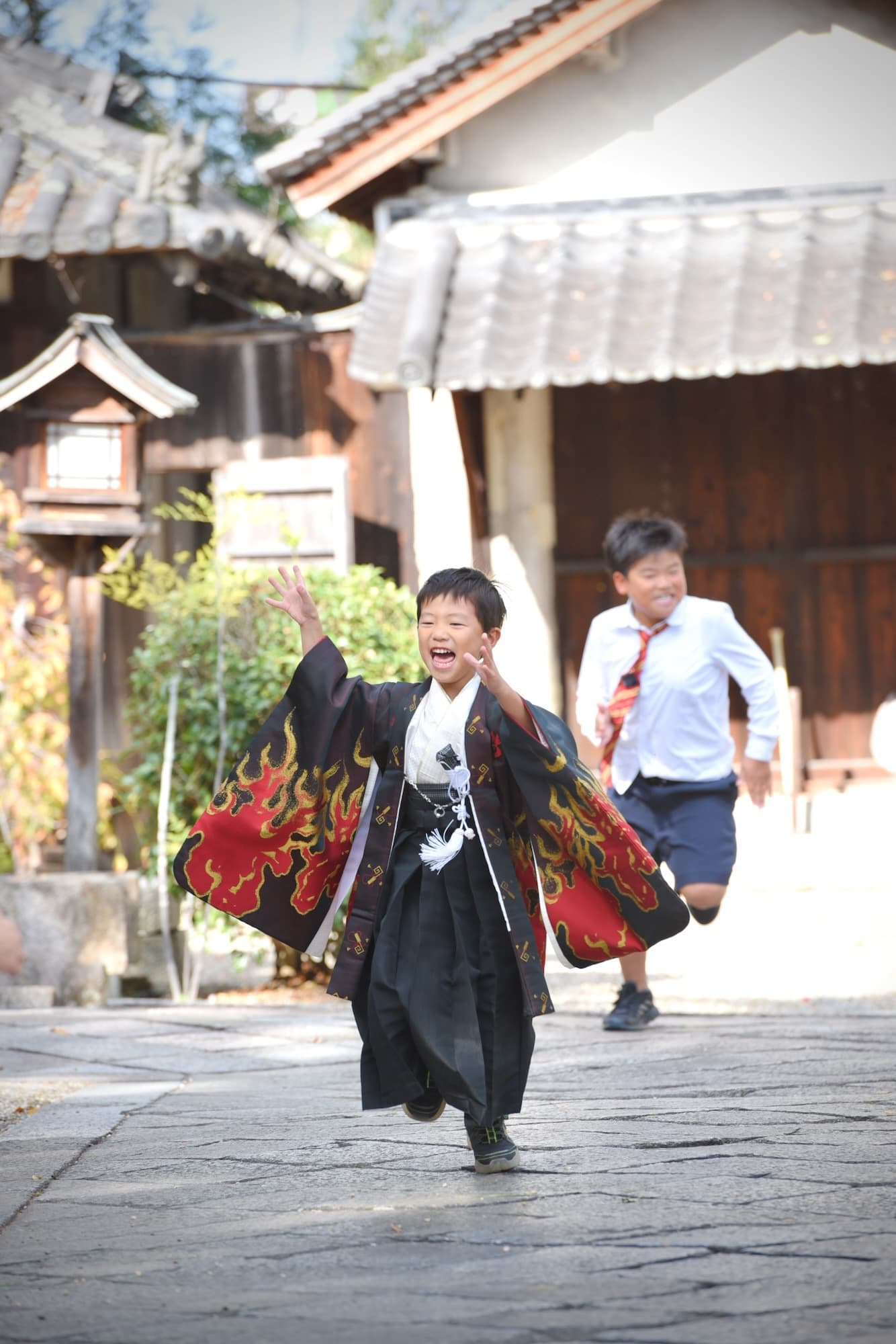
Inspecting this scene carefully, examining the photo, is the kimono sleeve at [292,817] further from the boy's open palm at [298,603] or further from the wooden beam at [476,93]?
the wooden beam at [476,93]

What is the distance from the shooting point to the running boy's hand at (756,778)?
5.30m

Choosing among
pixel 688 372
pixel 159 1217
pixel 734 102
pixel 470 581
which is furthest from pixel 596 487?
pixel 159 1217

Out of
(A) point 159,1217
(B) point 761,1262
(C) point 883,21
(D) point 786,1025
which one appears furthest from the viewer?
(C) point 883,21

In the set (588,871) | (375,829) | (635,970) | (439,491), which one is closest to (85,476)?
(439,491)

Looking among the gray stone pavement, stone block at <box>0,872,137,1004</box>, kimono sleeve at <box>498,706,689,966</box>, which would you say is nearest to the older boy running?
the gray stone pavement

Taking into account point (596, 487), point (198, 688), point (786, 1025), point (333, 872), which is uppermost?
point (596, 487)

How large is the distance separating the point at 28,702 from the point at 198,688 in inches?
64.5

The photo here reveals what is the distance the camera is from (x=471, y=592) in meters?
3.59

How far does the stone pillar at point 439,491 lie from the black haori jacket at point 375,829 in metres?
5.77

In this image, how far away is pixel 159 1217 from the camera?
304cm

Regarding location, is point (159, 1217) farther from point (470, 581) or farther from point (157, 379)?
point (157, 379)

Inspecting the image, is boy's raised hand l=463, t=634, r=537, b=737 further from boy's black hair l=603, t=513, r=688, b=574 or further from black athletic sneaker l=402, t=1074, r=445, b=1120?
boy's black hair l=603, t=513, r=688, b=574

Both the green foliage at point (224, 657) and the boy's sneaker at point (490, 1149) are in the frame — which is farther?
the green foliage at point (224, 657)

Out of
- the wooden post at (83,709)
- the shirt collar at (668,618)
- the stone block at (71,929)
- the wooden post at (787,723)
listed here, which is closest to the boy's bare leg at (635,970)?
the shirt collar at (668,618)
